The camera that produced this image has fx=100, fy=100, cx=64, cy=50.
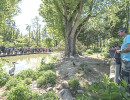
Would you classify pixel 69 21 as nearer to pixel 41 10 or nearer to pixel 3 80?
pixel 41 10

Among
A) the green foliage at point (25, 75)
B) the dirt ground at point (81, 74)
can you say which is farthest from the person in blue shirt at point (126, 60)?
the green foliage at point (25, 75)

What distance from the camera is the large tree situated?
10166mm

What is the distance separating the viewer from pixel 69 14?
12.0m

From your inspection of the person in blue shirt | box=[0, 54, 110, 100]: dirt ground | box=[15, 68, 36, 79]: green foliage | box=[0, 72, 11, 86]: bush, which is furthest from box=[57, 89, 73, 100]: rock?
box=[0, 72, 11, 86]: bush

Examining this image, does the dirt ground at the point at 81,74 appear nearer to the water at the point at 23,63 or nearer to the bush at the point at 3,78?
the bush at the point at 3,78

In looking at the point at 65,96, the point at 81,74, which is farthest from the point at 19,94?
the point at 81,74

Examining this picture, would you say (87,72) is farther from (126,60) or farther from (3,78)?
(3,78)

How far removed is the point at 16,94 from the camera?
3.25 metres

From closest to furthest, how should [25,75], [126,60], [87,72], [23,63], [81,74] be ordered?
[126,60], [81,74], [87,72], [25,75], [23,63]

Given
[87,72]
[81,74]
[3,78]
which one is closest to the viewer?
[3,78]

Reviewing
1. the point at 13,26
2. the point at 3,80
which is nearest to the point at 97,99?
the point at 3,80

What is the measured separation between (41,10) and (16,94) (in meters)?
12.6

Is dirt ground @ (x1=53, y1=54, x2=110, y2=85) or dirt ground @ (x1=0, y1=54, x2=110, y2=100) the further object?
dirt ground @ (x1=53, y1=54, x2=110, y2=85)

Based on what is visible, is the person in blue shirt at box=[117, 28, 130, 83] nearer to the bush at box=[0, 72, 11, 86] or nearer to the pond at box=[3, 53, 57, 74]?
the bush at box=[0, 72, 11, 86]
